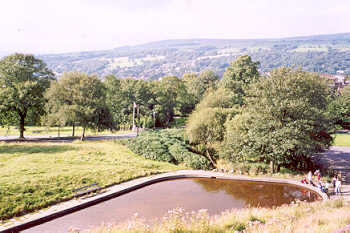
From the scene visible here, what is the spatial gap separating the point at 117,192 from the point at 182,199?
4481mm

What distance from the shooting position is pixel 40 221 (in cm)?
1400

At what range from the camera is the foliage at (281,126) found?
72.7 feet

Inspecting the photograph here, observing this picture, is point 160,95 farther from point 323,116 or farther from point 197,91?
point 323,116

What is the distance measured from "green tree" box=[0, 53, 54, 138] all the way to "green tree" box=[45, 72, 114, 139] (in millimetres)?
2271

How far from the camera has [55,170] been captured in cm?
2114

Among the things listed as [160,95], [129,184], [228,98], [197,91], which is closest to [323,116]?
[228,98]

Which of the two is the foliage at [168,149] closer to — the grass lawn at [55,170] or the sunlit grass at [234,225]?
the grass lawn at [55,170]

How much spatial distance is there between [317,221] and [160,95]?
185ft

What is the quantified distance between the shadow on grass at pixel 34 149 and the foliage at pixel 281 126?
17423 millimetres

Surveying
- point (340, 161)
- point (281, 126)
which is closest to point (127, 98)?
point (281, 126)

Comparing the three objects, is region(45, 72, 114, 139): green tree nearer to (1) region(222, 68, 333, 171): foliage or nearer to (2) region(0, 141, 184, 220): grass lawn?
(2) region(0, 141, 184, 220): grass lawn

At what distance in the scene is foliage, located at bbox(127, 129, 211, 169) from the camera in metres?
26.3

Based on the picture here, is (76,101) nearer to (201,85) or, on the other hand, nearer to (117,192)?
(117,192)

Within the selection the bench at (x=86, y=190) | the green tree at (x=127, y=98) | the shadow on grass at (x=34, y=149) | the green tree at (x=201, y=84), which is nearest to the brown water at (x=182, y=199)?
the bench at (x=86, y=190)
